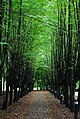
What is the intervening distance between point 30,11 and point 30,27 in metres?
5.94

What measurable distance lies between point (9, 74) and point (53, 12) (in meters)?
7.99

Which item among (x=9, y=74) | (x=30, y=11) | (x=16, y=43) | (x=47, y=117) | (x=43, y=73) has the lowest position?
(x=43, y=73)

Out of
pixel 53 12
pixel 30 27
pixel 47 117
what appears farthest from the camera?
pixel 30 27

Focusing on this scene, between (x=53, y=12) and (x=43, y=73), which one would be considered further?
(x=43, y=73)

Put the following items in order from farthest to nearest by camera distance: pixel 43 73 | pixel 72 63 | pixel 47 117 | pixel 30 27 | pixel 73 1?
pixel 43 73, pixel 30 27, pixel 72 63, pixel 73 1, pixel 47 117

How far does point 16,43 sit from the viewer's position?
21984 mm

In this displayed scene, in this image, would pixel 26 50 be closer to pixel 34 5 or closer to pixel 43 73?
pixel 34 5

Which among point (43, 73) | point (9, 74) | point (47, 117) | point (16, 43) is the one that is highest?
point (16, 43)

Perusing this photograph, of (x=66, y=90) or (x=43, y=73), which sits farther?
(x=43, y=73)

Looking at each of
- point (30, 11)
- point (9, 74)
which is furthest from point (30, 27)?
point (9, 74)

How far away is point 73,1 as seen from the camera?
18047mm

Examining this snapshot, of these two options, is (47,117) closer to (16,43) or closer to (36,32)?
(16,43)

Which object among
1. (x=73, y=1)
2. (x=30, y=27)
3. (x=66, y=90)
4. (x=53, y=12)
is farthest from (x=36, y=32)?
(x=73, y=1)

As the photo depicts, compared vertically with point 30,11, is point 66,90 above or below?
below
